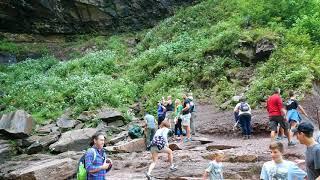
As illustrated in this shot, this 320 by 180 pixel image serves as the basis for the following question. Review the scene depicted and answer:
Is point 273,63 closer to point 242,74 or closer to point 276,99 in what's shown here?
point 242,74

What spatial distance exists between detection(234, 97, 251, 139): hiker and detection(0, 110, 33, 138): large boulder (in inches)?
382

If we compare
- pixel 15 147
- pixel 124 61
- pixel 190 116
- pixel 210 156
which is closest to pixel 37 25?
pixel 124 61

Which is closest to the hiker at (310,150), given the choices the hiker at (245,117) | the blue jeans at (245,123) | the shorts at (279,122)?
the shorts at (279,122)

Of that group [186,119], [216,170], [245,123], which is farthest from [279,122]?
[216,170]

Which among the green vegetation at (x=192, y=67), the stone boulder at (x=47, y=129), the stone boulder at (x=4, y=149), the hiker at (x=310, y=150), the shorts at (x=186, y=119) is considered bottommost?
the stone boulder at (x=4, y=149)

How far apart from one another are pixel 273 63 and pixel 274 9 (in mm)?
4818

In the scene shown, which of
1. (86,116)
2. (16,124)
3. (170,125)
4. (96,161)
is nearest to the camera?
(96,161)

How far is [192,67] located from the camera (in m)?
24.2

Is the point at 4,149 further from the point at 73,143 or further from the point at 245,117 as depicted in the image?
the point at 245,117

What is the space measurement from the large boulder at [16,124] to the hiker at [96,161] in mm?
12917

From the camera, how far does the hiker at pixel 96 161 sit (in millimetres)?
7020

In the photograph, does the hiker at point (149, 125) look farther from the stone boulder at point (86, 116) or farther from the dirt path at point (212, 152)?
the stone boulder at point (86, 116)

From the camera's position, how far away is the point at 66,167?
1316 cm

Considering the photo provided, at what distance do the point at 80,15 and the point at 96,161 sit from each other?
2879 centimetres
